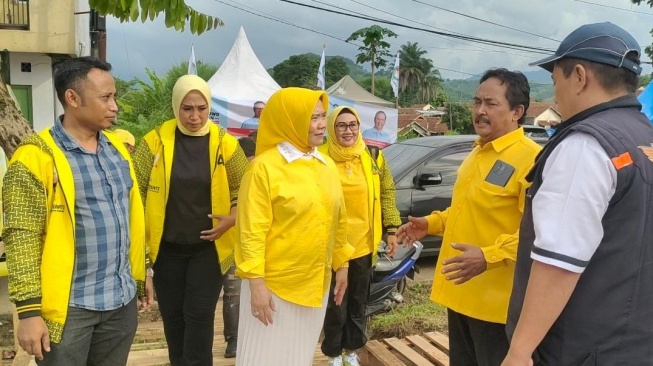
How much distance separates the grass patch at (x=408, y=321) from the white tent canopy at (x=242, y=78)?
854 centimetres

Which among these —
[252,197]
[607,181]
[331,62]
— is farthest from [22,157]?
[331,62]

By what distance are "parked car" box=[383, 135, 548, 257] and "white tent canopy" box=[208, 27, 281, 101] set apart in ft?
22.0

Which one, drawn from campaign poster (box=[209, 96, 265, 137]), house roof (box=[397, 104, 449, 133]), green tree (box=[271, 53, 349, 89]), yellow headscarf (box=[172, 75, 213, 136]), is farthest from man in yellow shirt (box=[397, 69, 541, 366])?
green tree (box=[271, 53, 349, 89])

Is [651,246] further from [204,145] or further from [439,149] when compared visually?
[439,149]

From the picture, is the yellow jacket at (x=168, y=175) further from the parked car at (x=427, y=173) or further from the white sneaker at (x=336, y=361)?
the parked car at (x=427, y=173)

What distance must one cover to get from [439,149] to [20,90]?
1213 centimetres

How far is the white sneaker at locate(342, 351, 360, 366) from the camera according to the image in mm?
3635

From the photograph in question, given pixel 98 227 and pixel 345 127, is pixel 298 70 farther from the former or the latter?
pixel 98 227

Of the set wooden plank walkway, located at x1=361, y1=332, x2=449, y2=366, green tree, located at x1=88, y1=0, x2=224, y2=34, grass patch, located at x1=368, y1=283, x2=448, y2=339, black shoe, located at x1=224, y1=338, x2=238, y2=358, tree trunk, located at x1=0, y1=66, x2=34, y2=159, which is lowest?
grass patch, located at x1=368, y1=283, x2=448, y2=339

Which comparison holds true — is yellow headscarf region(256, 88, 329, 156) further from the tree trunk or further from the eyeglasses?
the tree trunk

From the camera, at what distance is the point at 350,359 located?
3.64 m

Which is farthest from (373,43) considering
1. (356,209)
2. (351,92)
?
(356,209)

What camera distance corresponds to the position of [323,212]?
2537mm

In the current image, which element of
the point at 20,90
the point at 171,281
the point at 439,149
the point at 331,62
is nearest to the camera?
the point at 171,281
